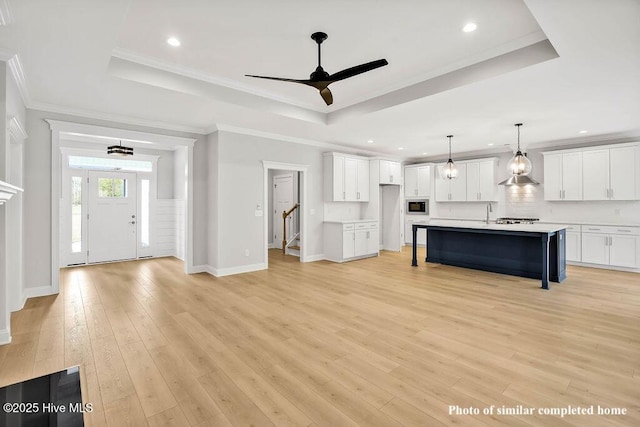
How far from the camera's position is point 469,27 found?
9.78 feet

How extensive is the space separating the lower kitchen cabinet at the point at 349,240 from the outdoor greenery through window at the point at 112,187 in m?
4.90

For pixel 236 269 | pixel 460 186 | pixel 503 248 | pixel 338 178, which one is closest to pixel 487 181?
pixel 460 186

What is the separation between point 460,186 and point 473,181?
375 millimetres

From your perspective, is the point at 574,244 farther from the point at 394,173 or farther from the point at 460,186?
the point at 394,173

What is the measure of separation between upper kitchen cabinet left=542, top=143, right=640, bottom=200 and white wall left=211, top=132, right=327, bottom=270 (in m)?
5.92

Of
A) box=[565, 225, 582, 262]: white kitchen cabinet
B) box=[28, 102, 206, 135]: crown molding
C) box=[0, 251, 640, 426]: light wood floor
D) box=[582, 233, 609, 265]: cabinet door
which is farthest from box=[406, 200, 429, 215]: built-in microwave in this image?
box=[28, 102, 206, 135]: crown molding

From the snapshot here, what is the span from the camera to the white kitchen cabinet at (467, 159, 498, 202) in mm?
8156

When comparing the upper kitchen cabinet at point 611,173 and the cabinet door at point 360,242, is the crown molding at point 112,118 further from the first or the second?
the upper kitchen cabinet at point 611,173

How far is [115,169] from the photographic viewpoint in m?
7.27

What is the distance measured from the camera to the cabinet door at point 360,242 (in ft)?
24.5

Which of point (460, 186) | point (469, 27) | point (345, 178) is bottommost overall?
point (460, 186)

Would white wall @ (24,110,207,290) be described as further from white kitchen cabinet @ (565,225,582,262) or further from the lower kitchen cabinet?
white kitchen cabinet @ (565,225,582,262)

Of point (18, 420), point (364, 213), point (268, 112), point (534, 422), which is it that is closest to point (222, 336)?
point (18, 420)

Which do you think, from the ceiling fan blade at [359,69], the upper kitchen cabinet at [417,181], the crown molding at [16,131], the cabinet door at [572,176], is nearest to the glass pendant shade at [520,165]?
the cabinet door at [572,176]
